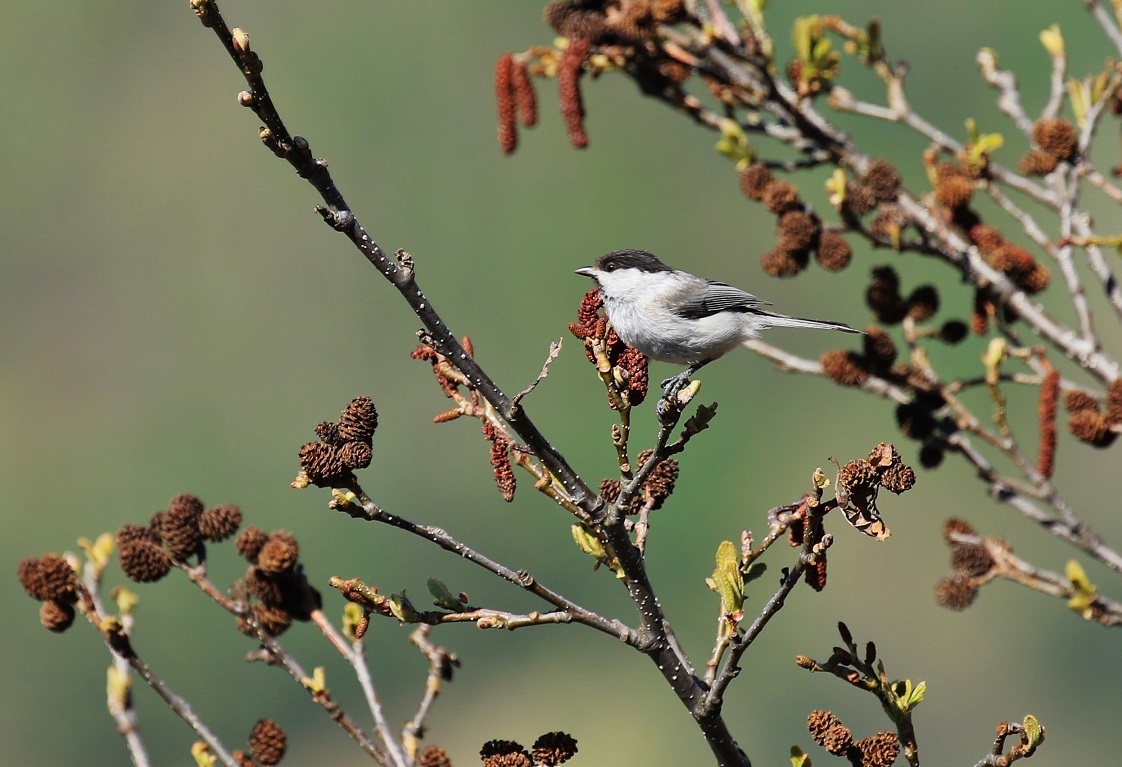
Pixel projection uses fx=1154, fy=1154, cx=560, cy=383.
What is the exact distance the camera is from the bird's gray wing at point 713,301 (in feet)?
18.7

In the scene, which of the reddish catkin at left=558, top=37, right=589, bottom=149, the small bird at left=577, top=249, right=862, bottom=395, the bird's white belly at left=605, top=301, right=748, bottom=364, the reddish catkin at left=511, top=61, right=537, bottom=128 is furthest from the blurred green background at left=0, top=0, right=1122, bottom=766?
the reddish catkin at left=558, top=37, right=589, bottom=149

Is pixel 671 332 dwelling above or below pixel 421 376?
below

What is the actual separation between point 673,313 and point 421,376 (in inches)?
1743

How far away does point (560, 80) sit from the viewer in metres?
5.03

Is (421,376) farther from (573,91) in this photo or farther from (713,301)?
(573,91)

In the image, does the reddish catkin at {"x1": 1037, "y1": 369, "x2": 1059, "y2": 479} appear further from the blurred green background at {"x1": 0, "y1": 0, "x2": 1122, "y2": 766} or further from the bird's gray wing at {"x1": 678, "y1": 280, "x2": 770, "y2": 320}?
the blurred green background at {"x1": 0, "y1": 0, "x2": 1122, "y2": 766}

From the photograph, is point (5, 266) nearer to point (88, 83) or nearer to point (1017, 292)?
point (88, 83)

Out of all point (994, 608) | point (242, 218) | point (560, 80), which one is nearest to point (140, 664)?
point (560, 80)

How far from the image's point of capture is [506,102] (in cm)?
517

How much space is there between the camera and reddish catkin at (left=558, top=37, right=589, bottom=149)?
195 inches

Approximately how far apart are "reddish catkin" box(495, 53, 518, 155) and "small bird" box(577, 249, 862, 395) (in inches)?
28.6

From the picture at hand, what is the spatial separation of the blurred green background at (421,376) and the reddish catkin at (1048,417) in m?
22.8

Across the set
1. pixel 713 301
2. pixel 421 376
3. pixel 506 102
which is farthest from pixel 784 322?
pixel 421 376

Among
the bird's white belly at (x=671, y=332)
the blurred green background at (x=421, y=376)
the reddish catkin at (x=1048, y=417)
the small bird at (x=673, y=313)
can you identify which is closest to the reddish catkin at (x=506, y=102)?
the small bird at (x=673, y=313)
